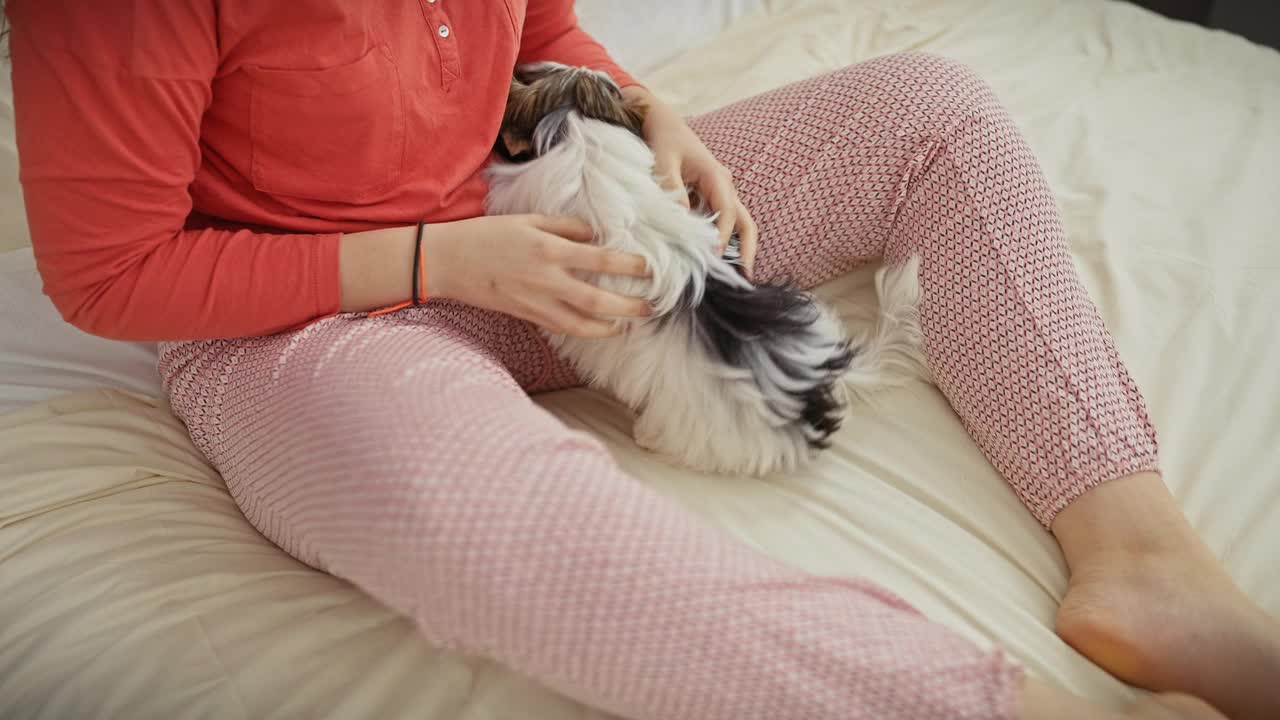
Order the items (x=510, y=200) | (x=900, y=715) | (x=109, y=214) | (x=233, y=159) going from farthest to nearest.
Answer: (x=510, y=200), (x=233, y=159), (x=109, y=214), (x=900, y=715)

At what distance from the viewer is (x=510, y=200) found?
943 mm

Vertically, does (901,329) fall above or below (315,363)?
below

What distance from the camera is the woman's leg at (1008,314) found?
29.5 inches

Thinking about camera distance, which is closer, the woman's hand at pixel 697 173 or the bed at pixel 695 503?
the bed at pixel 695 503

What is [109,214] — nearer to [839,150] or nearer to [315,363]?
[315,363]

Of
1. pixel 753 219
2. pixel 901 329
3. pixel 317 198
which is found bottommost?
pixel 901 329

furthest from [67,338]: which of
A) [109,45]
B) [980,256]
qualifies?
[980,256]

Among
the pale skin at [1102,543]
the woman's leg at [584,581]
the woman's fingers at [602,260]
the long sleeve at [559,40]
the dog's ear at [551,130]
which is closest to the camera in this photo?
the woman's leg at [584,581]

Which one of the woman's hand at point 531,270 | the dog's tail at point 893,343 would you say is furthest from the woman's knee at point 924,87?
the woman's hand at point 531,270

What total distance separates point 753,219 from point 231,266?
0.58 metres

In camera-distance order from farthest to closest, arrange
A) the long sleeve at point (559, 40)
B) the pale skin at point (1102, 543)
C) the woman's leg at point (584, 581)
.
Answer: the long sleeve at point (559, 40) < the pale skin at point (1102, 543) < the woman's leg at point (584, 581)

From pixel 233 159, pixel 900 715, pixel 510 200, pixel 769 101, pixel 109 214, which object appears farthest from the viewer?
pixel 769 101

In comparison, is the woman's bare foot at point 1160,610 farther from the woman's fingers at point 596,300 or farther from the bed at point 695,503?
the woman's fingers at point 596,300

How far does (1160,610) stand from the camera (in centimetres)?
75
